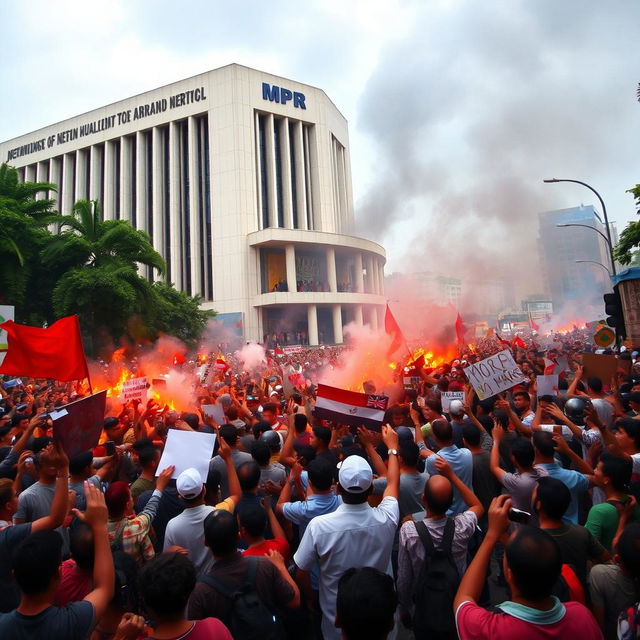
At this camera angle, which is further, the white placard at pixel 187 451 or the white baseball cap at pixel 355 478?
the white placard at pixel 187 451

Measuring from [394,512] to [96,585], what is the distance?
166 centimetres

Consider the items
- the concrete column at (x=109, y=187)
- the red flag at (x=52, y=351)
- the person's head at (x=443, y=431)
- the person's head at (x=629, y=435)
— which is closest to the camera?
the person's head at (x=629, y=435)

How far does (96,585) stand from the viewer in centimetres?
228

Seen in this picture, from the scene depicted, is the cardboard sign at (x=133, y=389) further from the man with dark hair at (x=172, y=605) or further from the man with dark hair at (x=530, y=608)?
the man with dark hair at (x=530, y=608)

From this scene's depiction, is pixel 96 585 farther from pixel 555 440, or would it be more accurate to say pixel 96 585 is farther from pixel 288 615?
pixel 555 440

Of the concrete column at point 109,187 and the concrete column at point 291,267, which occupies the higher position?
the concrete column at point 109,187

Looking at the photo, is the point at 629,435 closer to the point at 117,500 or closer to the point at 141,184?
the point at 117,500

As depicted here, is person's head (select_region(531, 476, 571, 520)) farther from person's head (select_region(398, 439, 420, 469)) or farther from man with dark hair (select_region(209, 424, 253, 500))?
man with dark hair (select_region(209, 424, 253, 500))

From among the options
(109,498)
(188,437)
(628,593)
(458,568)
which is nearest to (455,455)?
(458,568)

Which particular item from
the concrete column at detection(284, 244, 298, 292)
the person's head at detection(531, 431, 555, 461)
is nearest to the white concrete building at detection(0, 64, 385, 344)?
the concrete column at detection(284, 244, 298, 292)

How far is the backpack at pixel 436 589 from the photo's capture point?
2.53 m

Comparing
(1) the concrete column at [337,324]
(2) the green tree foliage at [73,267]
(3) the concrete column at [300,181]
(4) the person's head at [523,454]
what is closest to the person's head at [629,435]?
(4) the person's head at [523,454]

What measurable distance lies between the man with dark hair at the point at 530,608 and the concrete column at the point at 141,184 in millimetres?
50419

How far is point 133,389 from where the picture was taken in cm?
748
